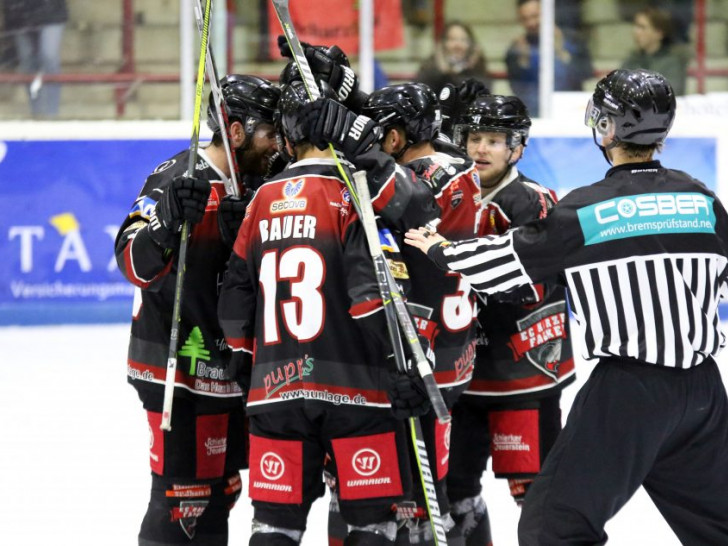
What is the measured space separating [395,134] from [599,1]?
5710 millimetres

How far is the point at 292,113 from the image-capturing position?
3127mm

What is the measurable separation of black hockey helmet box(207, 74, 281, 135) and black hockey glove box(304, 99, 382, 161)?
0.49m

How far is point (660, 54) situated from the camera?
340 inches

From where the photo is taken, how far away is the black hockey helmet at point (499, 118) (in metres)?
3.88

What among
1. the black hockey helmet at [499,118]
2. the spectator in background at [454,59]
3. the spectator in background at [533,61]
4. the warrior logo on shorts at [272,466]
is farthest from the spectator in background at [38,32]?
the warrior logo on shorts at [272,466]

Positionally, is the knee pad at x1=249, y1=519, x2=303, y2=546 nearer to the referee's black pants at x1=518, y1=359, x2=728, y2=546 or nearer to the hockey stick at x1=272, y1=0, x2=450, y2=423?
the hockey stick at x1=272, y1=0, x2=450, y2=423

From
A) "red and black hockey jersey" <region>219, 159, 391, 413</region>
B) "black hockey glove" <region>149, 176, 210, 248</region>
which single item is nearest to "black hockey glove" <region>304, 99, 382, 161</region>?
"red and black hockey jersey" <region>219, 159, 391, 413</region>

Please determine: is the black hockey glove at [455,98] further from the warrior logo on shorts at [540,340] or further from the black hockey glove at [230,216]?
the black hockey glove at [230,216]

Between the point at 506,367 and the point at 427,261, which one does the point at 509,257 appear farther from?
the point at 506,367

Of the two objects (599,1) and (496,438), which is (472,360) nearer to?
(496,438)

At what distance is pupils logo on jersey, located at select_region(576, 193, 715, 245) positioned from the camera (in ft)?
9.37

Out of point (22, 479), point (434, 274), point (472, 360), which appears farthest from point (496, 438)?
point (22, 479)

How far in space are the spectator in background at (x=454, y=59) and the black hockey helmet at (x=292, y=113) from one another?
5.32 meters

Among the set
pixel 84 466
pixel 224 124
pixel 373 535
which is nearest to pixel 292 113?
pixel 224 124
